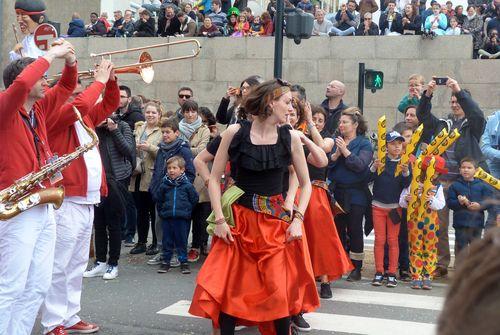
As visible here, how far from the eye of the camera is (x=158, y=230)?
8.80m

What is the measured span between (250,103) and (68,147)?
4.59ft

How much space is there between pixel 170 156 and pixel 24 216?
13.0 ft

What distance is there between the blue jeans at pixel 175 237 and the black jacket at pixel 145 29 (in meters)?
13.0

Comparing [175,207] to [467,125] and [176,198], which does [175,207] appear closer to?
[176,198]

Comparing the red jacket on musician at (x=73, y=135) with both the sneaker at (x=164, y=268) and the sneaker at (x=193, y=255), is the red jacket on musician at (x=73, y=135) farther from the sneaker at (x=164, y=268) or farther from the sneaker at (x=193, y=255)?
the sneaker at (x=193, y=255)

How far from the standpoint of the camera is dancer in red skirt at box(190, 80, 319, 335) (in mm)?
4797

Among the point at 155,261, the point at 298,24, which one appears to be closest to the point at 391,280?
the point at 155,261

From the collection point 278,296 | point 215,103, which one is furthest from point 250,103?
point 215,103

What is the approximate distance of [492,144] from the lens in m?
8.84

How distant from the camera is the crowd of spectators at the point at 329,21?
17734 mm

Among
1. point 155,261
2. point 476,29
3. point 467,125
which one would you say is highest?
point 476,29

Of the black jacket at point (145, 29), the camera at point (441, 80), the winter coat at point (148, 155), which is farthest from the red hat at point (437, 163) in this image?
the black jacket at point (145, 29)

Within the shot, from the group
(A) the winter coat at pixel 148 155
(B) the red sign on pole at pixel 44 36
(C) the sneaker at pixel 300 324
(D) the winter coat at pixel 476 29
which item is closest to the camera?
(B) the red sign on pole at pixel 44 36

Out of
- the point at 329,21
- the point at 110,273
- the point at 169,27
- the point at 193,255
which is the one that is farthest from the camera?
the point at 169,27
